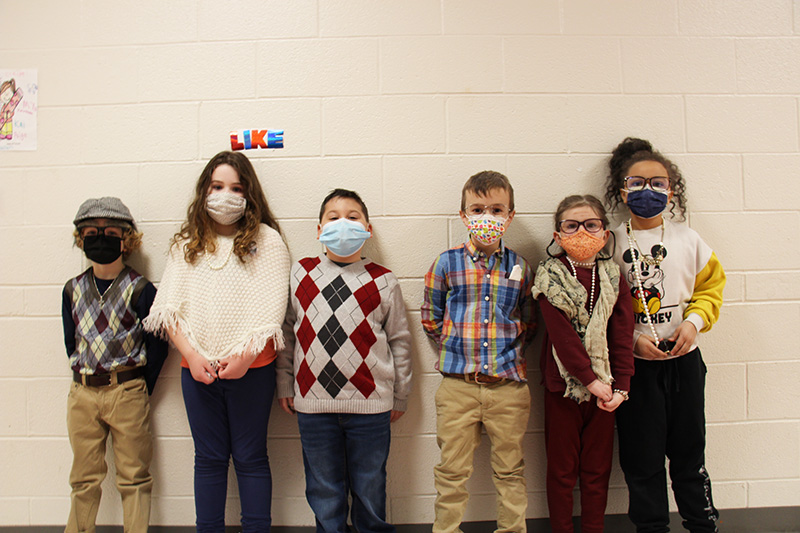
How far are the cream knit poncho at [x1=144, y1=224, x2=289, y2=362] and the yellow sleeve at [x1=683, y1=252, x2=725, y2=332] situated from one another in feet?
5.70

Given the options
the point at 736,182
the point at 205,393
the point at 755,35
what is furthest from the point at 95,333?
Result: the point at 755,35

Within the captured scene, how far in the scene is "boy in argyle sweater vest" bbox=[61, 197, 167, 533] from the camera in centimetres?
186

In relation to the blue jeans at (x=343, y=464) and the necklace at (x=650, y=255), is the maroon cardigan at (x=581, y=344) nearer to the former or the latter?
the necklace at (x=650, y=255)

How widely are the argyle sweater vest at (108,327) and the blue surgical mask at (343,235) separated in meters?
0.87

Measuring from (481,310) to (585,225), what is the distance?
536 millimetres

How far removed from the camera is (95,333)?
1871 mm

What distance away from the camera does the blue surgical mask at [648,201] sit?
1.82 m

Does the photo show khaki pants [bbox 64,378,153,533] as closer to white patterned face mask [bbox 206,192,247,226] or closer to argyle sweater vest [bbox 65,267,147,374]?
argyle sweater vest [bbox 65,267,147,374]

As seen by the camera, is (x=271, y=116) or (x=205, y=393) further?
(x=271, y=116)

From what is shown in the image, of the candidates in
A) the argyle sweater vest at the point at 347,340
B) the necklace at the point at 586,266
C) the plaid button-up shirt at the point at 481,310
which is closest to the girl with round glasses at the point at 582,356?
the necklace at the point at 586,266

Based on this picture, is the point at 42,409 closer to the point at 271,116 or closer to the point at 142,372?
the point at 142,372

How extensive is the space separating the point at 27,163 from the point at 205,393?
1.40 meters

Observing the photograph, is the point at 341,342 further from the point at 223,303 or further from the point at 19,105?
the point at 19,105

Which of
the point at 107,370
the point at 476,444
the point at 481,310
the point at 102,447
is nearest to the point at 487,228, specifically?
the point at 481,310
